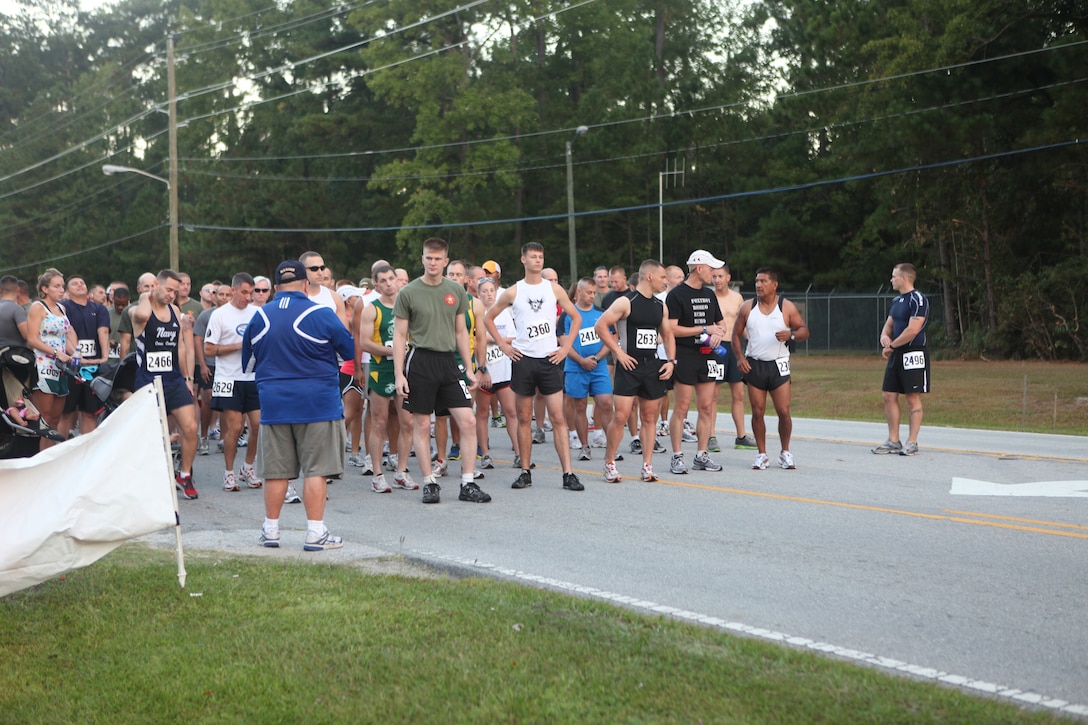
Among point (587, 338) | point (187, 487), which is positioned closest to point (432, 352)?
point (187, 487)

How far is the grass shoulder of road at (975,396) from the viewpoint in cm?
2052

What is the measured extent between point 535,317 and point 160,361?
140 inches

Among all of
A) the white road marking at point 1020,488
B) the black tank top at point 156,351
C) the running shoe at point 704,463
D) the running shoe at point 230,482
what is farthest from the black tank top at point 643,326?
the black tank top at point 156,351

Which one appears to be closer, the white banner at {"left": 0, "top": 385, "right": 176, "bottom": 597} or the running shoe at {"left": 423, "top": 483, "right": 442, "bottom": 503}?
the white banner at {"left": 0, "top": 385, "right": 176, "bottom": 597}

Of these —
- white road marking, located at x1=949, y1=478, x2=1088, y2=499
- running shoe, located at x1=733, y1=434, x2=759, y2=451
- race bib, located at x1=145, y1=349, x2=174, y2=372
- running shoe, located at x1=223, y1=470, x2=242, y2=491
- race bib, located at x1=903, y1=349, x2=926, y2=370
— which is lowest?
white road marking, located at x1=949, y1=478, x2=1088, y2=499

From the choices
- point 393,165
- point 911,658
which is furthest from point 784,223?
point 911,658

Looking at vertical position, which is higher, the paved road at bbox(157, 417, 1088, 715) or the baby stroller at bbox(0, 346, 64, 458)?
the baby stroller at bbox(0, 346, 64, 458)

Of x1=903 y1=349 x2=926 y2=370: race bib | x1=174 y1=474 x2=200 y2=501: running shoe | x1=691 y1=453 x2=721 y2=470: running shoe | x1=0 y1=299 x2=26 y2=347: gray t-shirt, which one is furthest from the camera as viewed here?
x1=903 y1=349 x2=926 y2=370: race bib

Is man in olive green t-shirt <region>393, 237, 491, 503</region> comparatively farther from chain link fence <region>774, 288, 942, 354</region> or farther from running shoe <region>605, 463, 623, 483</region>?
chain link fence <region>774, 288, 942, 354</region>

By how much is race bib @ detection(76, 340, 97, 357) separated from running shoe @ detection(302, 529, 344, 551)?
6.89 m

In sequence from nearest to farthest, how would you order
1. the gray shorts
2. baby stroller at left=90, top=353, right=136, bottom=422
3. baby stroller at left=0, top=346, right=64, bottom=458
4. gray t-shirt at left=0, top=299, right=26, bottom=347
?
baby stroller at left=0, top=346, right=64, bottom=458 → the gray shorts → baby stroller at left=90, top=353, right=136, bottom=422 → gray t-shirt at left=0, top=299, right=26, bottom=347

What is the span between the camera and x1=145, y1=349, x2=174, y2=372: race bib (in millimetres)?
10688

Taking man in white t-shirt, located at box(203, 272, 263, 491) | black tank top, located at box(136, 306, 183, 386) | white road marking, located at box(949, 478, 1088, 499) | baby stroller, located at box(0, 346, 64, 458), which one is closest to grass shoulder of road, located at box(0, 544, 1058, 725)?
baby stroller, located at box(0, 346, 64, 458)

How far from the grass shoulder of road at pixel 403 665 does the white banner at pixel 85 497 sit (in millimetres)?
409
